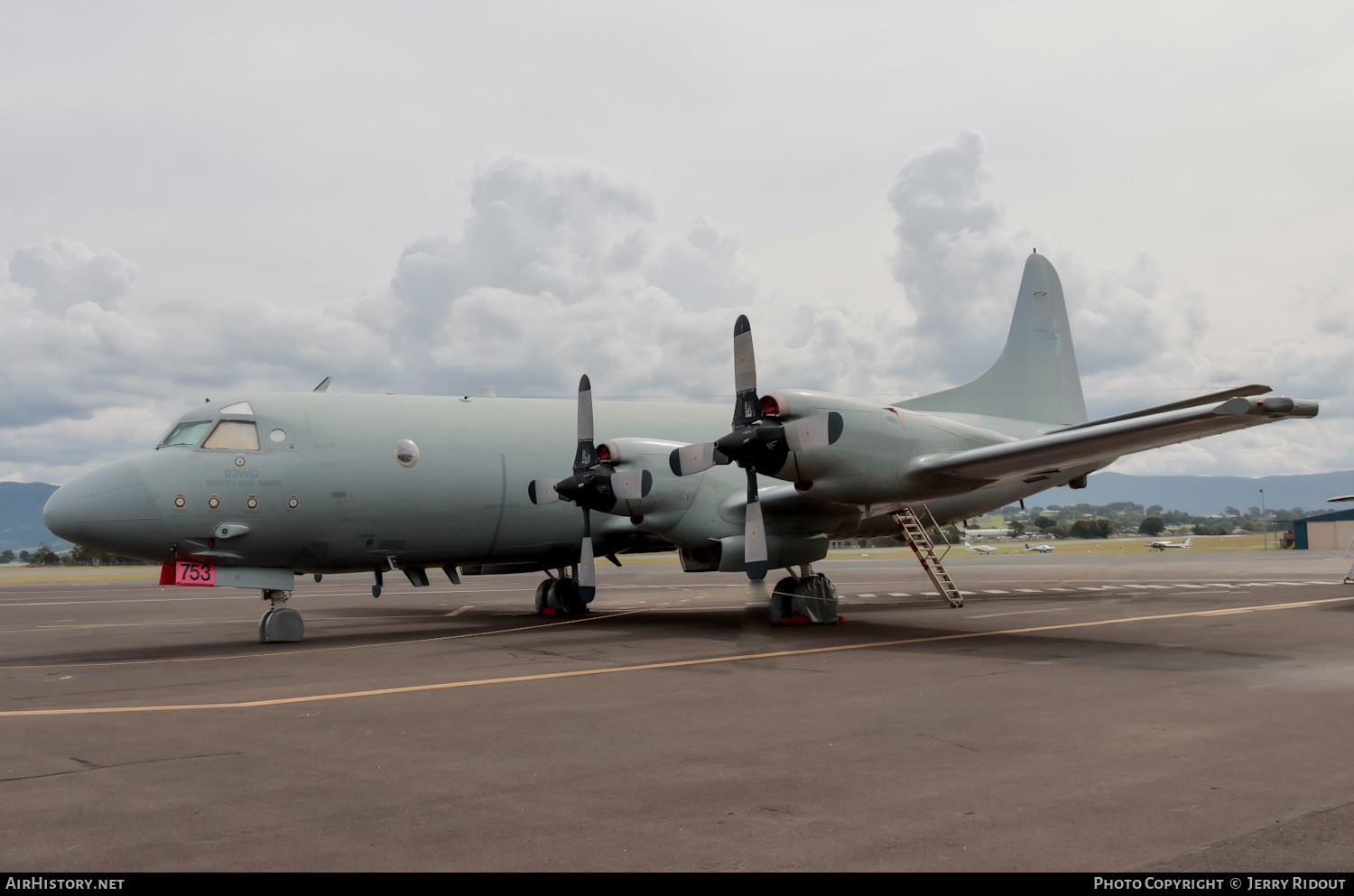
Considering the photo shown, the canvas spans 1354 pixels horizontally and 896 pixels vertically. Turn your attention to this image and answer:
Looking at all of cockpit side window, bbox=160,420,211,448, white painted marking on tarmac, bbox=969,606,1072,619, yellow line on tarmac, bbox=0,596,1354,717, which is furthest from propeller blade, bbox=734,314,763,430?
cockpit side window, bbox=160,420,211,448

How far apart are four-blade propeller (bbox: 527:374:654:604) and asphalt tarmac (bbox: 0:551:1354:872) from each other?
133cm

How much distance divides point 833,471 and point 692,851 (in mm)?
9858

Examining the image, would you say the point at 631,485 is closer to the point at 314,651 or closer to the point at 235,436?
the point at 314,651

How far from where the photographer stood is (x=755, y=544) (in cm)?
1438

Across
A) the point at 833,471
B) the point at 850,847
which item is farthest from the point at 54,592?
the point at 850,847

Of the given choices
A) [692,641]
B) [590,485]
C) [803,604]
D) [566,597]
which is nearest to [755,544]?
[692,641]

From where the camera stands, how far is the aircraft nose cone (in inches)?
520

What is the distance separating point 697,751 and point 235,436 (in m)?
10.5

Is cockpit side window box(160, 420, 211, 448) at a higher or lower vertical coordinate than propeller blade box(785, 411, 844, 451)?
higher

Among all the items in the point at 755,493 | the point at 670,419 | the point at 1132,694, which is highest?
the point at 670,419

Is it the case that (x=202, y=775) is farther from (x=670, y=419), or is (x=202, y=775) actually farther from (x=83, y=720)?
(x=670, y=419)

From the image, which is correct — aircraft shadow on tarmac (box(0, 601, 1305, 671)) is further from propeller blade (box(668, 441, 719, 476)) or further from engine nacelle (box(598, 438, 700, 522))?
propeller blade (box(668, 441, 719, 476))

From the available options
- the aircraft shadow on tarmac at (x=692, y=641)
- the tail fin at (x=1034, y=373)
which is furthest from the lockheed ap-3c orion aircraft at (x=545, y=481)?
the tail fin at (x=1034, y=373)

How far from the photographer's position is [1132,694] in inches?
345
